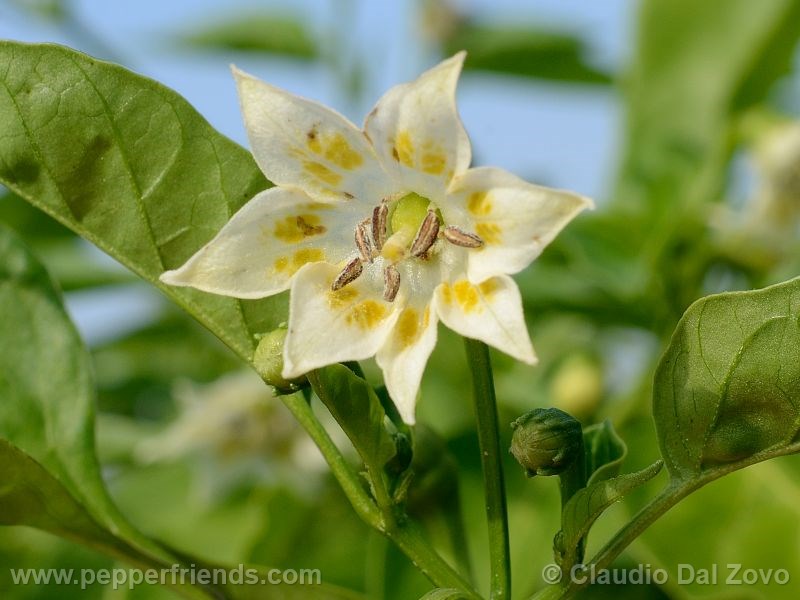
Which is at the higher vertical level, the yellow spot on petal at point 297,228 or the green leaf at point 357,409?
the yellow spot on petal at point 297,228

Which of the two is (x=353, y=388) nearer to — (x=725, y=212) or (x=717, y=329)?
(x=717, y=329)

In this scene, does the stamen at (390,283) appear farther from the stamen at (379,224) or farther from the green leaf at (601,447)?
the green leaf at (601,447)

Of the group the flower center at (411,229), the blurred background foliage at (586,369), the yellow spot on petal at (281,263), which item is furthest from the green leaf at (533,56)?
the yellow spot on petal at (281,263)

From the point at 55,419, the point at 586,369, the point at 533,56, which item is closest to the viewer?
the point at 55,419

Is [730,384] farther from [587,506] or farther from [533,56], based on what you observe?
[533,56]

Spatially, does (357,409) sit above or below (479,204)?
below

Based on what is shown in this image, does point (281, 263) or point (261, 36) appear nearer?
point (281, 263)

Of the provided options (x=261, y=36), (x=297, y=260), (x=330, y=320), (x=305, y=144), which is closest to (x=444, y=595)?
(x=330, y=320)
